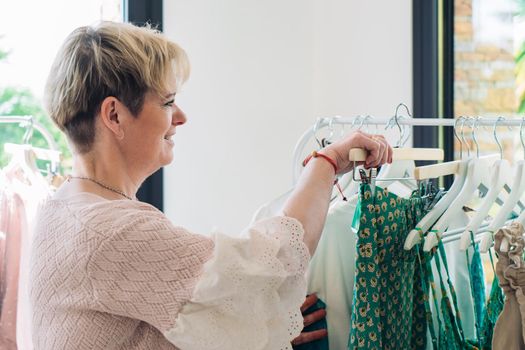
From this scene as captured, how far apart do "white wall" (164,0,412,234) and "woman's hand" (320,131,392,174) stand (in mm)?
1170

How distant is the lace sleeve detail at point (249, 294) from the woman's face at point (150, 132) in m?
0.25

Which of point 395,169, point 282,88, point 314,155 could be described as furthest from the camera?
point 282,88

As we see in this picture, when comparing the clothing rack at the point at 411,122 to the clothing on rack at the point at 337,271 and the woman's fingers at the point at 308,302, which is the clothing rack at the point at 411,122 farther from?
the woman's fingers at the point at 308,302

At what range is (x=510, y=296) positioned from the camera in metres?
1.23

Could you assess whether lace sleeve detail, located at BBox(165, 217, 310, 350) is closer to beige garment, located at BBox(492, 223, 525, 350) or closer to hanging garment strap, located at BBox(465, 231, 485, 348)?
beige garment, located at BBox(492, 223, 525, 350)

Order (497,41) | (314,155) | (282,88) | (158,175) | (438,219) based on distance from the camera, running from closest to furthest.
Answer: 1. (314,155)
2. (438,219)
3. (497,41)
4. (158,175)
5. (282,88)

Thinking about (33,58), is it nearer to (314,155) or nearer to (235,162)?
(235,162)

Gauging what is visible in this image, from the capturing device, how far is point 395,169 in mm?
1609

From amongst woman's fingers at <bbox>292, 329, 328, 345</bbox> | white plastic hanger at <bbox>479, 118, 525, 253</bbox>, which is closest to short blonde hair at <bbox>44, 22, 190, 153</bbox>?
woman's fingers at <bbox>292, 329, 328, 345</bbox>

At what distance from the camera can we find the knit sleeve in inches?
46.6

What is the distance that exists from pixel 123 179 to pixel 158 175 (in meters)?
1.23

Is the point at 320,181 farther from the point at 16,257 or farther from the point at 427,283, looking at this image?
the point at 16,257

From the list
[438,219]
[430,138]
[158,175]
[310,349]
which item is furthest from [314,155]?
[158,175]

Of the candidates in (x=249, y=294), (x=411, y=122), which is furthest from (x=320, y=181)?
(x=411, y=122)
